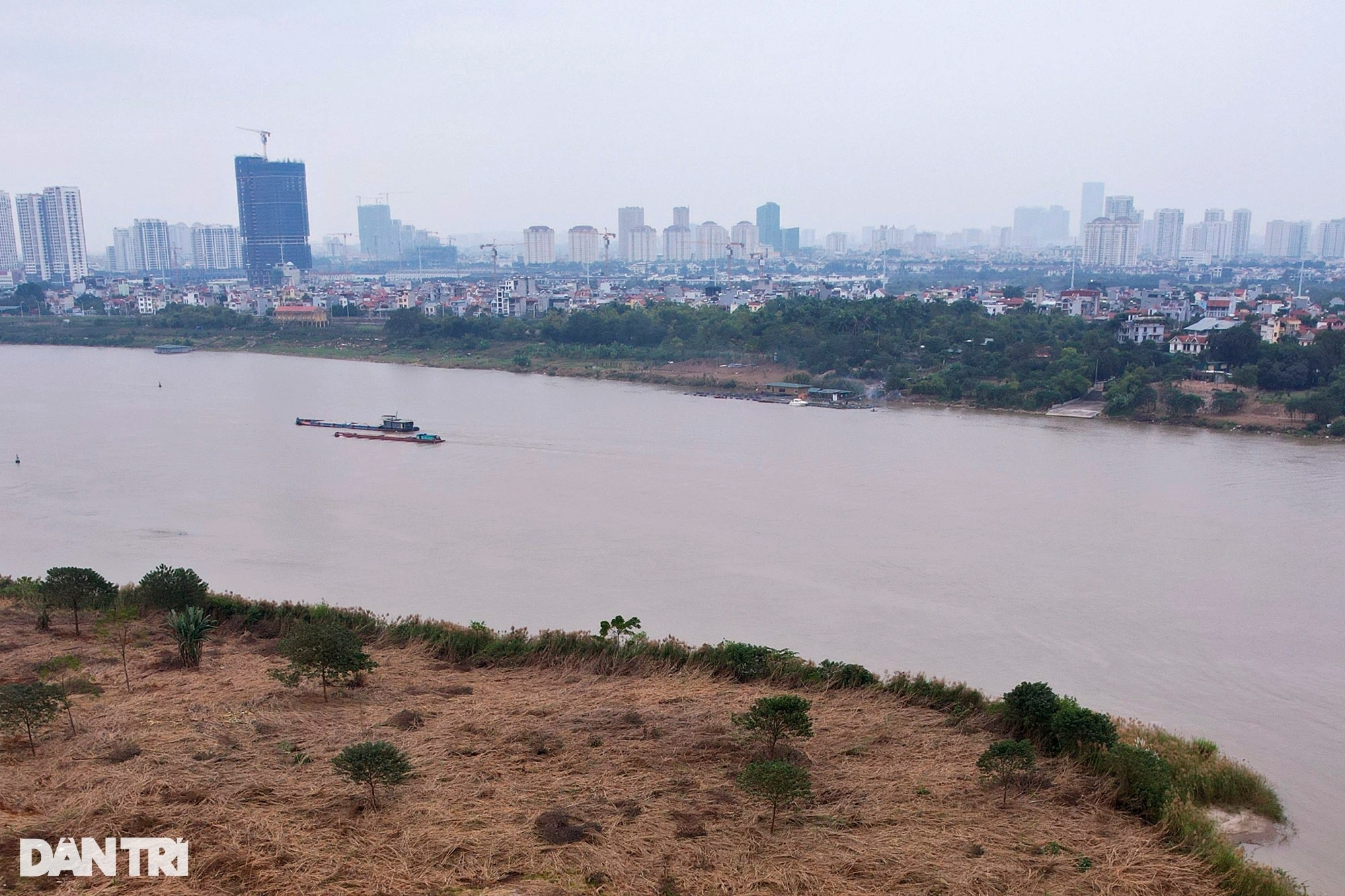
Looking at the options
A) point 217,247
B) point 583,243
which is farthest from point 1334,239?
point 217,247

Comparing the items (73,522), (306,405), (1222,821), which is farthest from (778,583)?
(306,405)

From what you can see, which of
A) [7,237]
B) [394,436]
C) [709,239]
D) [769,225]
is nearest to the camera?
[394,436]

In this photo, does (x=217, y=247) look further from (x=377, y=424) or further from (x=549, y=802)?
(x=549, y=802)

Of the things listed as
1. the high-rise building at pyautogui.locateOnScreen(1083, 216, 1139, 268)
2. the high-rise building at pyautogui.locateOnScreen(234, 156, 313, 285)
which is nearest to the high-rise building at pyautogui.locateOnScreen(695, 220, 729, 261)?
the high-rise building at pyautogui.locateOnScreen(1083, 216, 1139, 268)

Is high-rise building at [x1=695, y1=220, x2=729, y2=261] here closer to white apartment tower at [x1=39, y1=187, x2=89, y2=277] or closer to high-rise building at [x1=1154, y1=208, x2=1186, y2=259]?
high-rise building at [x1=1154, y1=208, x2=1186, y2=259]

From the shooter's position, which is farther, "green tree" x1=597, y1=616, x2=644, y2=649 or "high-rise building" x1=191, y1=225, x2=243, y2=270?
"high-rise building" x1=191, y1=225, x2=243, y2=270

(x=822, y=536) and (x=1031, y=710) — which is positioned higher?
(x=1031, y=710)

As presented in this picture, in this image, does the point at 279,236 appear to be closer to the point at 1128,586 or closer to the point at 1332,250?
the point at 1128,586

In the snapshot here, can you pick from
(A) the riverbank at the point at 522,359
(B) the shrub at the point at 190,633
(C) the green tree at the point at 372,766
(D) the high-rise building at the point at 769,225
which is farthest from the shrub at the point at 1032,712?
(D) the high-rise building at the point at 769,225
